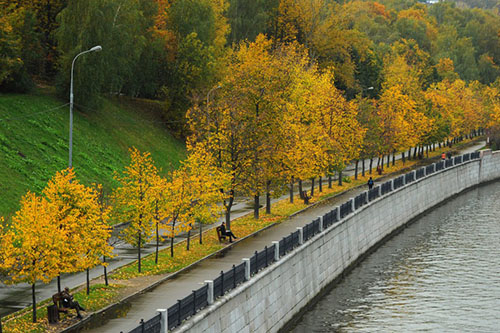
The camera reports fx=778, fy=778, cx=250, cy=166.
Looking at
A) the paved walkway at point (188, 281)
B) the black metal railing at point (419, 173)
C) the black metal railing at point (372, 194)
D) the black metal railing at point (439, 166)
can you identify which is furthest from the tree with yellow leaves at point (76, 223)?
the black metal railing at point (439, 166)

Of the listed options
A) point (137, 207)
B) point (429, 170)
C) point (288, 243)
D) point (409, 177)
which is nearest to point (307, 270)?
point (288, 243)

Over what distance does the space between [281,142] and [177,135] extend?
30.0m

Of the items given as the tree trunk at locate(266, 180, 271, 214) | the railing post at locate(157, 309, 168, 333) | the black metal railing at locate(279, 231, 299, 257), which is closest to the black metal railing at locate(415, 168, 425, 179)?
the tree trunk at locate(266, 180, 271, 214)

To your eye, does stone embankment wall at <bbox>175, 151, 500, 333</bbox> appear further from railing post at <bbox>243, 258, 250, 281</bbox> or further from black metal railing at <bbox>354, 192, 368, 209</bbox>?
black metal railing at <bbox>354, 192, 368, 209</bbox>

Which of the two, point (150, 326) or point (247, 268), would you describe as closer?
point (150, 326)

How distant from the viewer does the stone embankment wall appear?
2805cm

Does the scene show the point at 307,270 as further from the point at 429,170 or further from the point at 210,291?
the point at 429,170

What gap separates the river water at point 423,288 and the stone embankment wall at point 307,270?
1.07 m

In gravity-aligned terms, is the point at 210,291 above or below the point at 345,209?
above

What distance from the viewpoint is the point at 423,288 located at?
1832 inches

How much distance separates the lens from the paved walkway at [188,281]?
28688mm

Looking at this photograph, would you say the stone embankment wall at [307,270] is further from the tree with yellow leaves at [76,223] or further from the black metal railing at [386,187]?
the tree with yellow leaves at [76,223]

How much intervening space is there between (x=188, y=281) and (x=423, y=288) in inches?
686

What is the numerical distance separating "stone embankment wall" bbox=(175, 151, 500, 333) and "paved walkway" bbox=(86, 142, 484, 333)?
10.5ft
